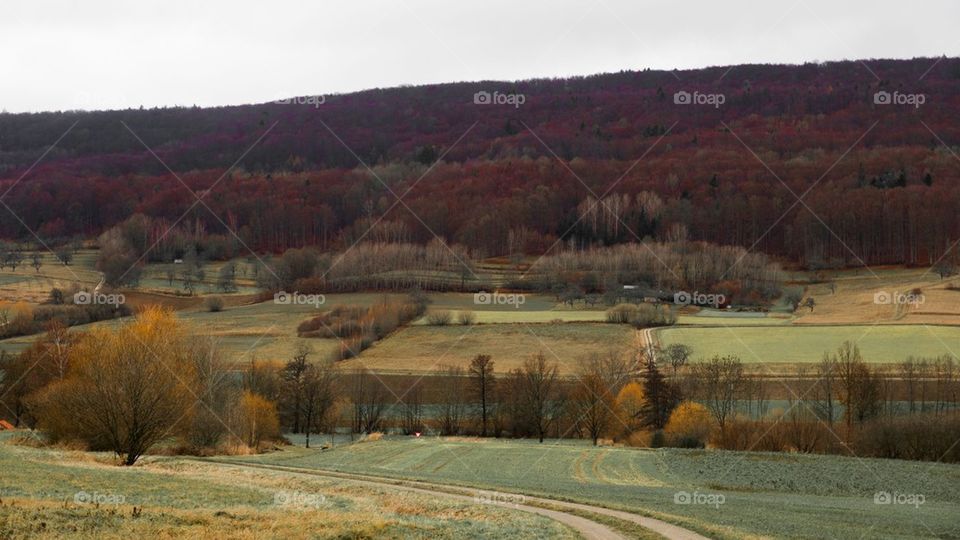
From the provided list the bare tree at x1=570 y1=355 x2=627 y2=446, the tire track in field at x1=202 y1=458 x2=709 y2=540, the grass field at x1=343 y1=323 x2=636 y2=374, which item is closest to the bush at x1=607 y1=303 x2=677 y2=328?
the grass field at x1=343 y1=323 x2=636 y2=374

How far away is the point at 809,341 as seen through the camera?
87.9 meters

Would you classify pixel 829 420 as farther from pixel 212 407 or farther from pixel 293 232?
pixel 293 232

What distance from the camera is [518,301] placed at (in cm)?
11906

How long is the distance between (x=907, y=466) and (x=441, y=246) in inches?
4843

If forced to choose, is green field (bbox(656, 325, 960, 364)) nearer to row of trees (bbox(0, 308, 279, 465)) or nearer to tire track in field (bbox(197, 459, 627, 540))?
row of trees (bbox(0, 308, 279, 465))

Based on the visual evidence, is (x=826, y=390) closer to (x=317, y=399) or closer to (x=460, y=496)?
(x=317, y=399)

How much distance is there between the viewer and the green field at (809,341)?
8056 centimetres

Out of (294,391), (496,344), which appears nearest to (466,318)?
(496,344)

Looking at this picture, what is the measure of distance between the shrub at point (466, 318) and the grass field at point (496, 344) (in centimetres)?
212

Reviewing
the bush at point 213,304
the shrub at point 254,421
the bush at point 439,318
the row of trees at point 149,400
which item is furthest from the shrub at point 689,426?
the bush at point 213,304

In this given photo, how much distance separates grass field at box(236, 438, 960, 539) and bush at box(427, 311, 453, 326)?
47.0m

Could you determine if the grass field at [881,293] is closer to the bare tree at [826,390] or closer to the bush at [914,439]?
the bare tree at [826,390]

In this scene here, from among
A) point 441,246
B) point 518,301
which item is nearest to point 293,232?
point 441,246

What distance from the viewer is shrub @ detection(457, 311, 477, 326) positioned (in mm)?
107369
